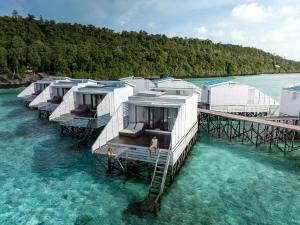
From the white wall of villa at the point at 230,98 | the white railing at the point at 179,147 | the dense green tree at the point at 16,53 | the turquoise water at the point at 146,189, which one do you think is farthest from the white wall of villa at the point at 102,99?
the dense green tree at the point at 16,53

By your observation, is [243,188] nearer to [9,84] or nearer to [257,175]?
[257,175]

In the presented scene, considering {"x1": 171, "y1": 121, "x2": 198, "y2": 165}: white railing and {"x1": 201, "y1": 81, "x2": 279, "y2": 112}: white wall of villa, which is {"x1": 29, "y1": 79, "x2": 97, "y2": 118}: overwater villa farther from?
{"x1": 171, "y1": 121, "x2": 198, "y2": 165}: white railing

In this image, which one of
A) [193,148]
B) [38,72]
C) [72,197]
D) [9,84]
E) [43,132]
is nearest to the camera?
[72,197]

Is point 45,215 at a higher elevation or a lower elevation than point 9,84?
lower

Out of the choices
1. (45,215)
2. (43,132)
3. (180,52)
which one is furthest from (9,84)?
(180,52)

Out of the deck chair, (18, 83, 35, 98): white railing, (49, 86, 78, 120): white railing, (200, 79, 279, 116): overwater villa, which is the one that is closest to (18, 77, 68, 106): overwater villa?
(18, 83, 35, 98): white railing

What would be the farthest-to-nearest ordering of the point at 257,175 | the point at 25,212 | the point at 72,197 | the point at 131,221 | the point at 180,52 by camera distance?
the point at 180,52, the point at 257,175, the point at 72,197, the point at 25,212, the point at 131,221
